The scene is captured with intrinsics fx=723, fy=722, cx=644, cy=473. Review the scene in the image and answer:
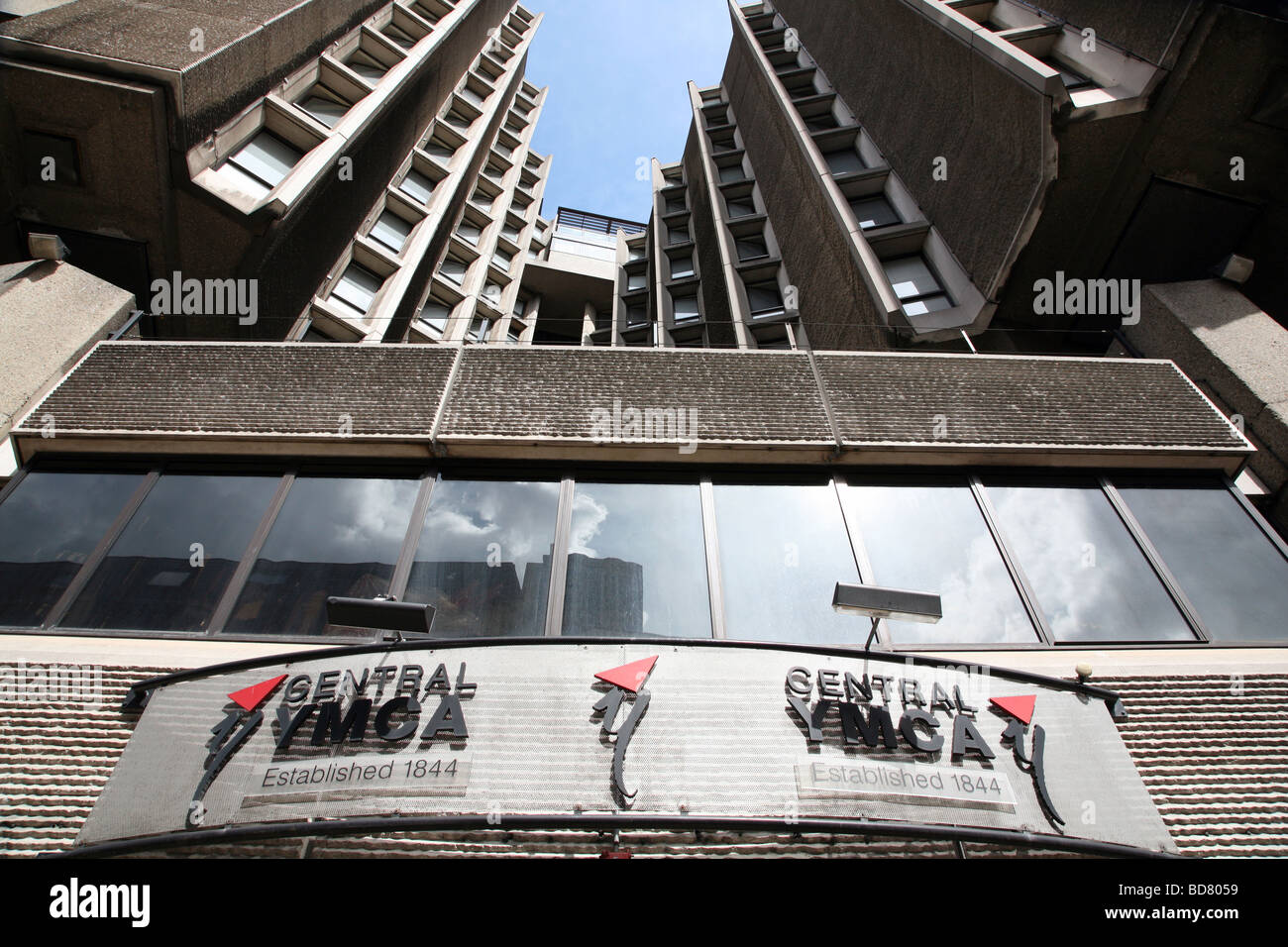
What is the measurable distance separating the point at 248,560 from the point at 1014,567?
22.9ft

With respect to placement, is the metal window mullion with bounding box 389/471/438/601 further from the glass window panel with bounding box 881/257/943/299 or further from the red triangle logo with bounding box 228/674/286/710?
the glass window panel with bounding box 881/257/943/299

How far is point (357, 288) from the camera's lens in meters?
17.2

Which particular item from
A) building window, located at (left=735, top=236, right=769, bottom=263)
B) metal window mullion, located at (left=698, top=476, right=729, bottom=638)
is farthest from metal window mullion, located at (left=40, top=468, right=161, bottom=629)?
building window, located at (left=735, top=236, right=769, bottom=263)

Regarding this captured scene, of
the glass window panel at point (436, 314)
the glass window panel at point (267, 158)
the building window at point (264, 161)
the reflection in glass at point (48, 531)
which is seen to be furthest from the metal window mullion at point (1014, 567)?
the glass window panel at point (436, 314)

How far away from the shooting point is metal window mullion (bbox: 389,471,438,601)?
20.7 feet

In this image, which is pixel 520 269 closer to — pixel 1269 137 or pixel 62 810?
pixel 1269 137

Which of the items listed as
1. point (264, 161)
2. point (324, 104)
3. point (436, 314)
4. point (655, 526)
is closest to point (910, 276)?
point (655, 526)

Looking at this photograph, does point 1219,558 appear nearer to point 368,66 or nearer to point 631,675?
point 631,675

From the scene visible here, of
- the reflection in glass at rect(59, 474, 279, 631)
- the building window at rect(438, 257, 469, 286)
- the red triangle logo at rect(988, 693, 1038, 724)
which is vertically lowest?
the building window at rect(438, 257, 469, 286)

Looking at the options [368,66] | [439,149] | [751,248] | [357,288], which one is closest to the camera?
[357,288]

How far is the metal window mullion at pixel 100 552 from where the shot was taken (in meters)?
6.18

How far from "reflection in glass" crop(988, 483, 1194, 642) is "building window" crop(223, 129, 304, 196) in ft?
43.6
